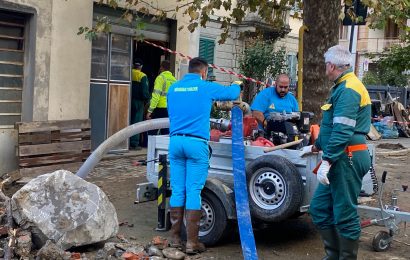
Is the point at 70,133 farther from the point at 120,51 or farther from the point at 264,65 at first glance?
the point at 264,65

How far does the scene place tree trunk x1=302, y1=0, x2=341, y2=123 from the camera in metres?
9.33

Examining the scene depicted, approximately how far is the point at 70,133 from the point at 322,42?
14.8ft

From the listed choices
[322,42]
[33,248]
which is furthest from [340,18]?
[33,248]

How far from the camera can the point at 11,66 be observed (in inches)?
391

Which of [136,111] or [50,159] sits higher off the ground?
[136,111]

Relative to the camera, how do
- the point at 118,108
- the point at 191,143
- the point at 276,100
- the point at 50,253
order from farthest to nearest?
the point at 118,108 < the point at 276,100 < the point at 191,143 < the point at 50,253

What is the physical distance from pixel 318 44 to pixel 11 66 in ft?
16.6

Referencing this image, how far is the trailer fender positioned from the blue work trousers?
0.44 feet

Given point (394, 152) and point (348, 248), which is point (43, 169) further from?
point (394, 152)

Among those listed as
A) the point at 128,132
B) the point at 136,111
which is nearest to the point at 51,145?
the point at 128,132

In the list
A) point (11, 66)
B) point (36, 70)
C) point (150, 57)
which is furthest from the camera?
point (150, 57)

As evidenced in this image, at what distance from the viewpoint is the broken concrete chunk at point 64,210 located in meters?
5.77

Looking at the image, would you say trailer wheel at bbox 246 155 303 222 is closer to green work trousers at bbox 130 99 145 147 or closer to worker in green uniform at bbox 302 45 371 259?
worker in green uniform at bbox 302 45 371 259

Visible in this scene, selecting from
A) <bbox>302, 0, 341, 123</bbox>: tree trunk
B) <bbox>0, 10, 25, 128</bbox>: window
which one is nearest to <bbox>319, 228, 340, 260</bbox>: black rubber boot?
<bbox>302, 0, 341, 123</bbox>: tree trunk
